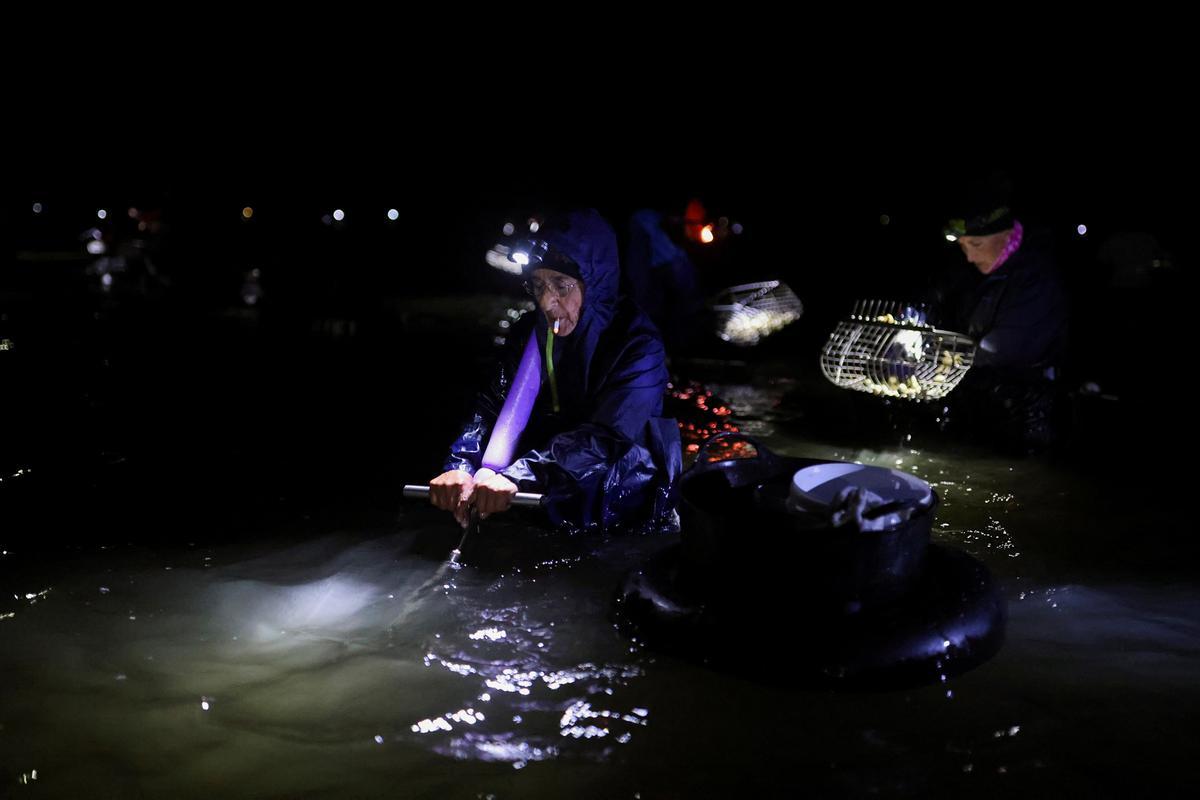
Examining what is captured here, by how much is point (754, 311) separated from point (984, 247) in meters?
2.86

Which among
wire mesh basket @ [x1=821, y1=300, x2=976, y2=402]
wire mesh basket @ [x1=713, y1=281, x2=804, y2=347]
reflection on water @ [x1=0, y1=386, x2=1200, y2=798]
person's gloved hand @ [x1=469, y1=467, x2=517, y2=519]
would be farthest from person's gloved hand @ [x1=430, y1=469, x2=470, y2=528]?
wire mesh basket @ [x1=713, y1=281, x2=804, y2=347]

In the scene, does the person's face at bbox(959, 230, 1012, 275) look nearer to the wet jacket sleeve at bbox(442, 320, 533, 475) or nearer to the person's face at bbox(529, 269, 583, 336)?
the person's face at bbox(529, 269, 583, 336)

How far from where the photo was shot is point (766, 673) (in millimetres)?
3689

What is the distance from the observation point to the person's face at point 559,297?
5500 mm

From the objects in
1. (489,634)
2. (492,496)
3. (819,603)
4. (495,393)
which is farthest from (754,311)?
(819,603)

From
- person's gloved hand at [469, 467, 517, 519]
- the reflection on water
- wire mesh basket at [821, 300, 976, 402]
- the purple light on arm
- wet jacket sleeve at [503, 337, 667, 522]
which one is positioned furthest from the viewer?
wire mesh basket at [821, 300, 976, 402]

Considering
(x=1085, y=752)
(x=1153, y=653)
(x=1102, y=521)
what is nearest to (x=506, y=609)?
(x=1085, y=752)

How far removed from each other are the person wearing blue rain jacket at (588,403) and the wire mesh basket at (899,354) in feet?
6.71

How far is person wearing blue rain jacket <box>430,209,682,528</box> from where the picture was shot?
5.30 m

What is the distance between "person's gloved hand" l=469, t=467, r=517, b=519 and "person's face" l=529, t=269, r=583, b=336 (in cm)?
114

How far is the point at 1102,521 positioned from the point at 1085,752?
305 centimetres

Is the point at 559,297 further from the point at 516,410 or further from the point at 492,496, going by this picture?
the point at 492,496

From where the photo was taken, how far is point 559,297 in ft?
18.1

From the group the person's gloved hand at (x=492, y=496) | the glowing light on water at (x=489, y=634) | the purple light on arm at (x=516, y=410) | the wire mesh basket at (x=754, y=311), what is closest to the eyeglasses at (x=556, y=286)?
the purple light on arm at (x=516, y=410)
